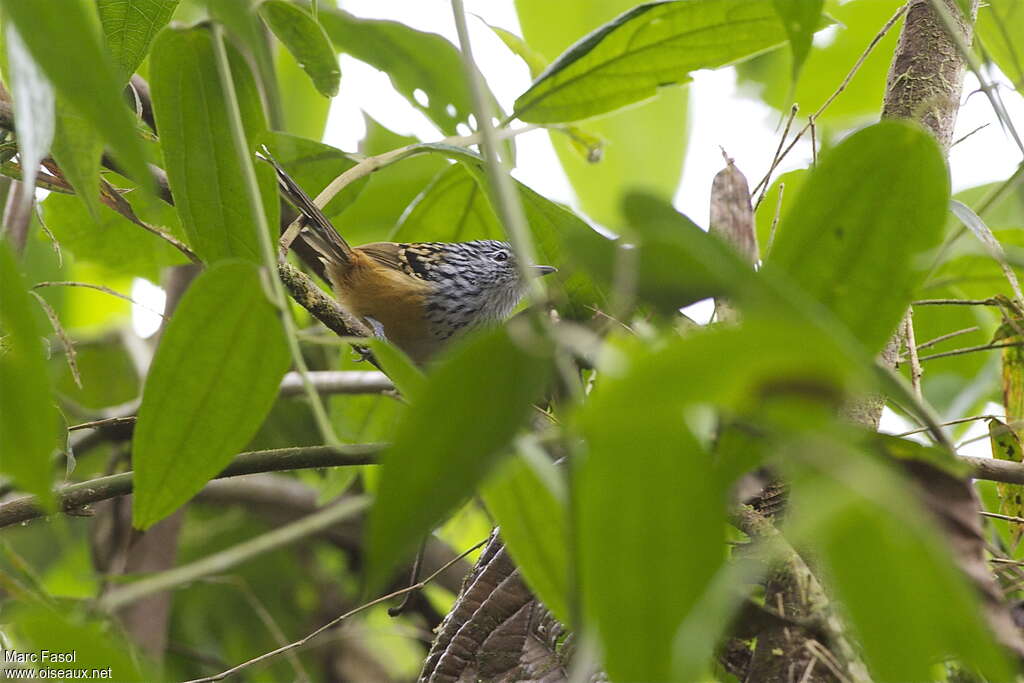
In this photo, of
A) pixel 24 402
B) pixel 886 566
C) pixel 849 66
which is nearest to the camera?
pixel 886 566

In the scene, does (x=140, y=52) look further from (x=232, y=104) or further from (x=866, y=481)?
(x=866, y=481)

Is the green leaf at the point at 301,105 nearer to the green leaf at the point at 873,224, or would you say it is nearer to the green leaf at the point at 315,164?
the green leaf at the point at 315,164

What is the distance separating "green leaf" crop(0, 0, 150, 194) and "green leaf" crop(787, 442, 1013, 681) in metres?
0.45

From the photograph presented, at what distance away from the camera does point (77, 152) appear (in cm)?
101

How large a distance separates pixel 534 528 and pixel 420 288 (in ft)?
8.04

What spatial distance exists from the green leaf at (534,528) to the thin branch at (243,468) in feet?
0.79

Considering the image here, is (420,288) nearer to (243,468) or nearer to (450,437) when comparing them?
(243,468)

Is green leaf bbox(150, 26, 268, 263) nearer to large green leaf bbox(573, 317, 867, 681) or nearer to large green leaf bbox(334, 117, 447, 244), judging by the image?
large green leaf bbox(573, 317, 867, 681)

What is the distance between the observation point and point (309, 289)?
1523mm

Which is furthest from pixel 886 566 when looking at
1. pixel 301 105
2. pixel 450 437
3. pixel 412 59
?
pixel 301 105

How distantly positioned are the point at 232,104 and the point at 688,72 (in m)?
0.80

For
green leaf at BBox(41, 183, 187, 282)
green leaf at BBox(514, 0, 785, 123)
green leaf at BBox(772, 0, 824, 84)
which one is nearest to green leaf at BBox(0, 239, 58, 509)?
green leaf at BBox(772, 0, 824, 84)

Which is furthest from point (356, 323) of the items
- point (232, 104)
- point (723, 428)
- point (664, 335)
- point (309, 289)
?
point (664, 335)

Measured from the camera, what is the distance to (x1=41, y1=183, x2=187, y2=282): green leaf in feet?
6.44
